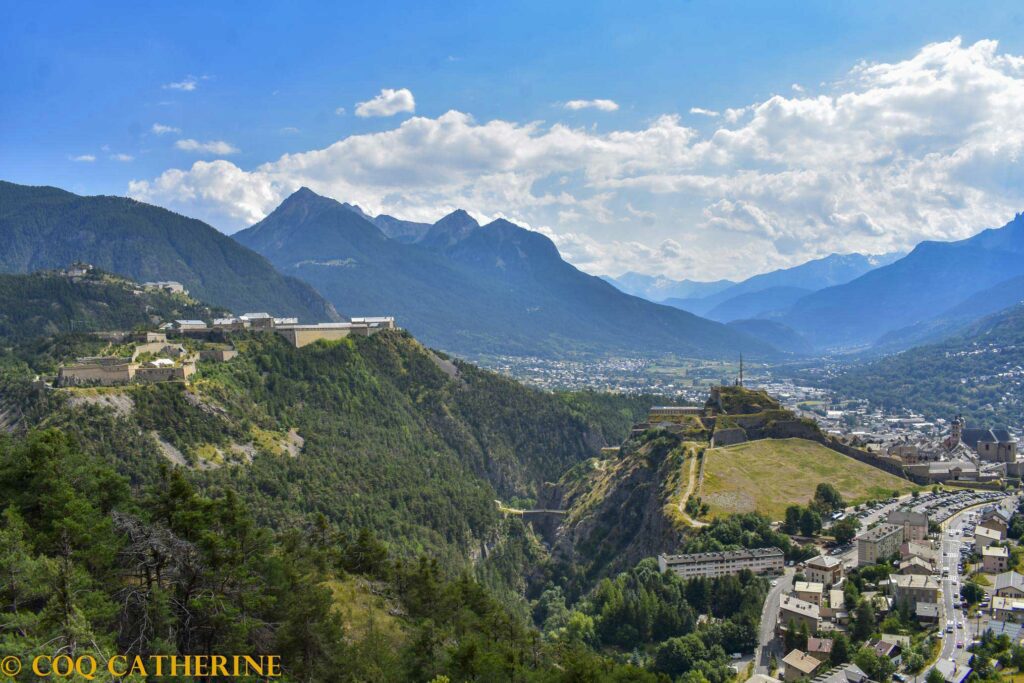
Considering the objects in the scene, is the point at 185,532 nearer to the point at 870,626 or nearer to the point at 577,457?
the point at 870,626

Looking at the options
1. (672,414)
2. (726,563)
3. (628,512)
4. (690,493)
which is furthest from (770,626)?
(672,414)

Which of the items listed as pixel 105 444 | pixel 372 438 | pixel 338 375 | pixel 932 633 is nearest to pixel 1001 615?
pixel 932 633


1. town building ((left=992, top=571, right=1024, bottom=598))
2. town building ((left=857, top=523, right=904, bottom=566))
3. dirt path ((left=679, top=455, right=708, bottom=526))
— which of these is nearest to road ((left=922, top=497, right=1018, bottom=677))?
town building ((left=992, top=571, right=1024, bottom=598))

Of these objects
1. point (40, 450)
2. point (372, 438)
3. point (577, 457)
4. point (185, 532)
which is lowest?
point (577, 457)

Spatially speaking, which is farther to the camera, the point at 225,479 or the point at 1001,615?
the point at 225,479

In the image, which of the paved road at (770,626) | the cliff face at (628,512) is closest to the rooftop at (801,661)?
the paved road at (770,626)

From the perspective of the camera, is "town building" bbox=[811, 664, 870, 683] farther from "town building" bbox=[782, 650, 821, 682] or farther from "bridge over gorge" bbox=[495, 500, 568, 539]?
"bridge over gorge" bbox=[495, 500, 568, 539]

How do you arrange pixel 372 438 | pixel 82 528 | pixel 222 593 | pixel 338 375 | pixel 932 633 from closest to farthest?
pixel 82 528 < pixel 222 593 < pixel 932 633 < pixel 372 438 < pixel 338 375

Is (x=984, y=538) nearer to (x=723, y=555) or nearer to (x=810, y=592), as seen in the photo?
(x=810, y=592)
